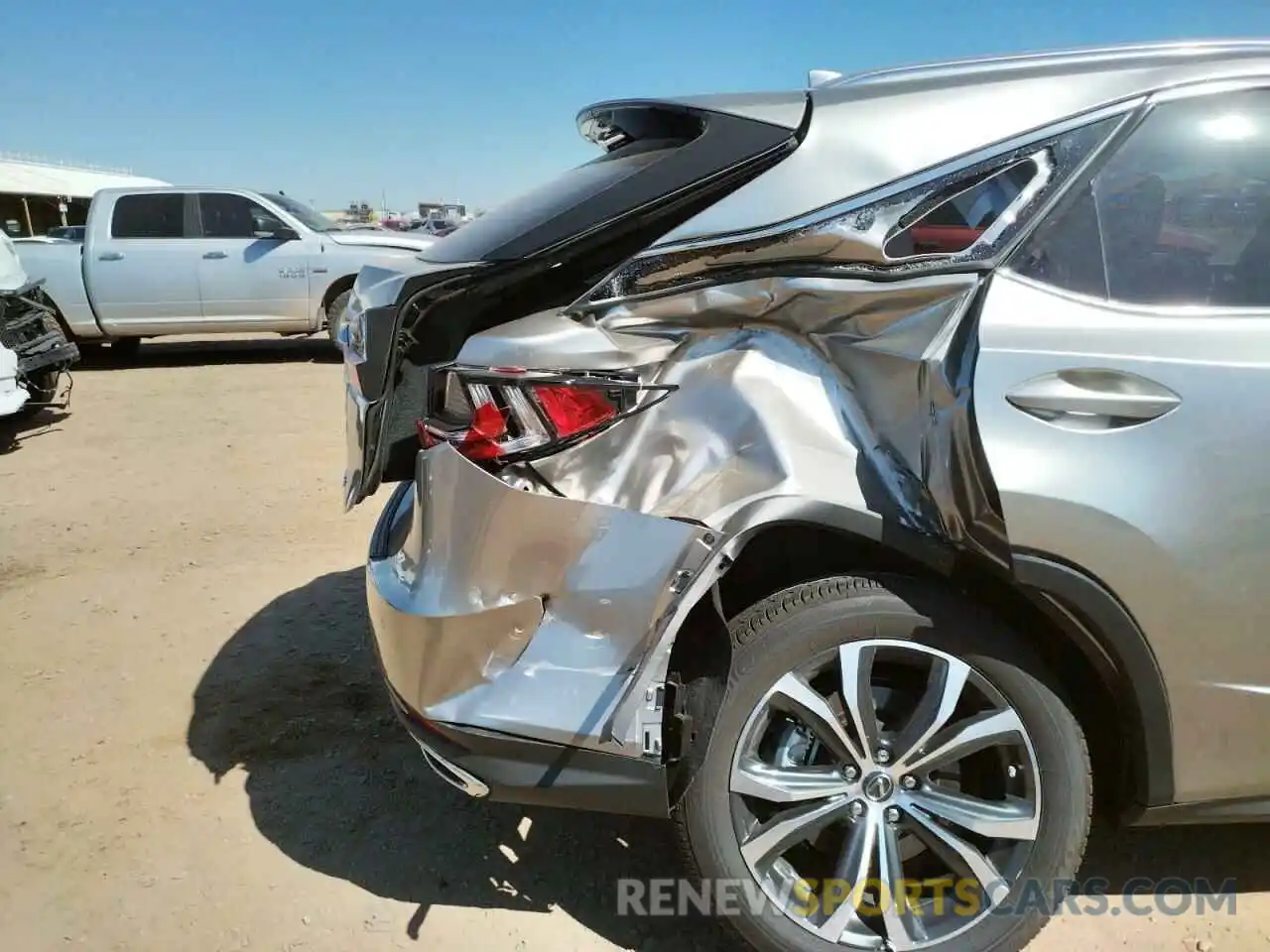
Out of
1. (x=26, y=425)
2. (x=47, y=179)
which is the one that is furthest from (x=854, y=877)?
(x=47, y=179)

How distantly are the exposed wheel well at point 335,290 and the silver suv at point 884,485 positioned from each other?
878cm

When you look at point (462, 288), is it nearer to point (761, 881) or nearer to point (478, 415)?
point (478, 415)

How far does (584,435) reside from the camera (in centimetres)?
184

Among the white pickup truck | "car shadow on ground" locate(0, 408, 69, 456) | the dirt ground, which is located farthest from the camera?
the white pickup truck

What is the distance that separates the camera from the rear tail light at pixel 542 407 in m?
1.84

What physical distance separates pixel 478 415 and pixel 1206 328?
5.04 ft

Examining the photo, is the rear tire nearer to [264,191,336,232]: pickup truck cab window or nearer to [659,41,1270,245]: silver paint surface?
[659,41,1270,245]: silver paint surface

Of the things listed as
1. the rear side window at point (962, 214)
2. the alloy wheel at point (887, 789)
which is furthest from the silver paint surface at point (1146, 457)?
the alloy wheel at point (887, 789)

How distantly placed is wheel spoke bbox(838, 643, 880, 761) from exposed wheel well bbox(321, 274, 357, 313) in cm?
931

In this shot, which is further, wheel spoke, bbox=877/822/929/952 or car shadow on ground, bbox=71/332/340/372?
car shadow on ground, bbox=71/332/340/372

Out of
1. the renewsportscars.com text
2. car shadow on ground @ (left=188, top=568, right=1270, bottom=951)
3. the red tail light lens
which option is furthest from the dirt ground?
the red tail light lens

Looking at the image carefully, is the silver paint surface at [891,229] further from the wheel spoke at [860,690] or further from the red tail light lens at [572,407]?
the wheel spoke at [860,690]

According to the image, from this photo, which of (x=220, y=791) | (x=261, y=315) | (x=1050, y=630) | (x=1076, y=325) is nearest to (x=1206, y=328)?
(x=1076, y=325)

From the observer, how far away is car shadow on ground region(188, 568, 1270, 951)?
2.37m
